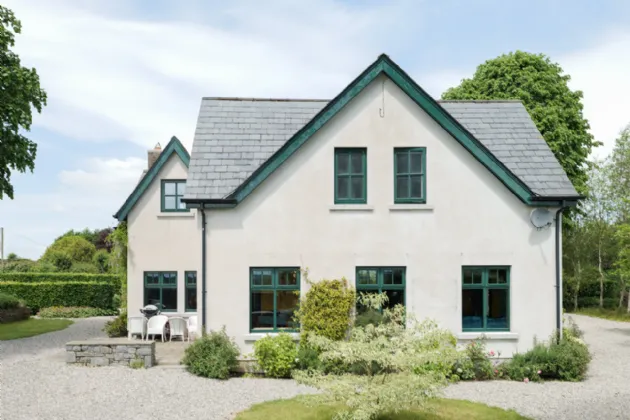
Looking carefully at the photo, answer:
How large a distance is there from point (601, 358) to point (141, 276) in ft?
54.5

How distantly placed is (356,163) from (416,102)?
2.31 metres

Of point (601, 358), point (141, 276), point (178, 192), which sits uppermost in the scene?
point (178, 192)

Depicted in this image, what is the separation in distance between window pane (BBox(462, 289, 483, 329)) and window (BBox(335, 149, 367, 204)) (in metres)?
3.82

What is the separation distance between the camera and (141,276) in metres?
21.3

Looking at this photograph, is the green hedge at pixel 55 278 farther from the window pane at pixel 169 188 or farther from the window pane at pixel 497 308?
the window pane at pixel 497 308

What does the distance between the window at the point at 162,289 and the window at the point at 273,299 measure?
766 cm

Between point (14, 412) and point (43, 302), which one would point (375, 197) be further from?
point (43, 302)

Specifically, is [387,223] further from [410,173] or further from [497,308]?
[497,308]

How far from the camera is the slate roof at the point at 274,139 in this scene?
1520 centimetres

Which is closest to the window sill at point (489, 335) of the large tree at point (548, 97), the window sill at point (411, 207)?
the window sill at point (411, 207)

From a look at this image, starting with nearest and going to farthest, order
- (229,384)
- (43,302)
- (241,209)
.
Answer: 1. (229,384)
2. (241,209)
3. (43,302)

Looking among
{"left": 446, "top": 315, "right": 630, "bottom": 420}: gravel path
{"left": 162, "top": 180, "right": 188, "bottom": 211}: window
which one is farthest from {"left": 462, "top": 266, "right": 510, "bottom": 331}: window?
{"left": 162, "top": 180, "right": 188, "bottom": 211}: window

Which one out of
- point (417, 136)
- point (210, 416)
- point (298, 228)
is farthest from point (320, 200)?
point (210, 416)

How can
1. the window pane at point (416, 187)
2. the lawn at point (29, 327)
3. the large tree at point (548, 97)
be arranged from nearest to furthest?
the window pane at point (416, 187), the lawn at point (29, 327), the large tree at point (548, 97)
